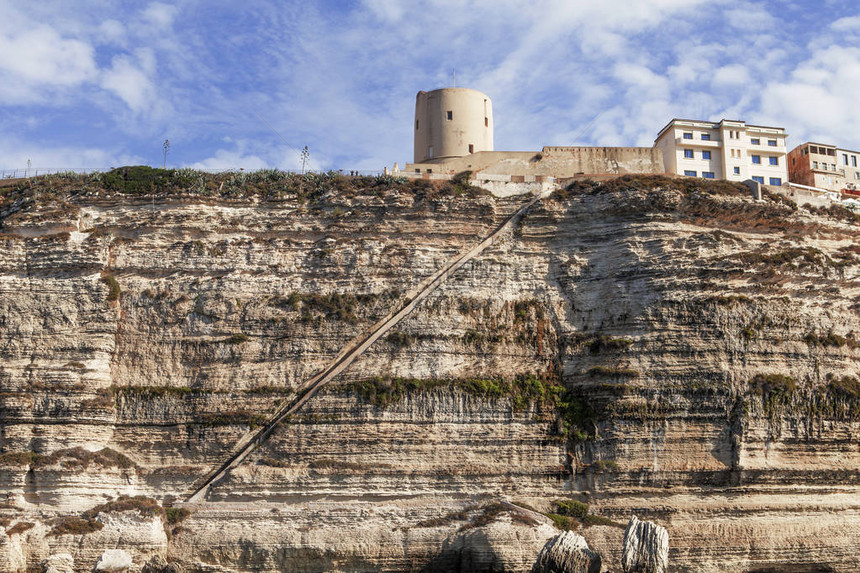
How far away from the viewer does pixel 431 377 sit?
31.0 meters

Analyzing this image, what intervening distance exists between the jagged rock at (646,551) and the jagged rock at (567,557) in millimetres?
889

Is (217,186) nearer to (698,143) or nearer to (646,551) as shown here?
(646,551)

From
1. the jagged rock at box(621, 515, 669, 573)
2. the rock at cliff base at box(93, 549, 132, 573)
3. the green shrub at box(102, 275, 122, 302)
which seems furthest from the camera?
the green shrub at box(102, 275, 122, 302)

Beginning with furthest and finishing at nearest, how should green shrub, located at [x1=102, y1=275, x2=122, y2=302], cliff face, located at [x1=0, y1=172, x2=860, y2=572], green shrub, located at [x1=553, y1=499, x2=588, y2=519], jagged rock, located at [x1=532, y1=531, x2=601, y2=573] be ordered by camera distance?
green shrub, located at [x1=102, y1=275, x2=122, y2=302]
green shrub, located at [x1=553, y1=499, x2=588, y2=519]
cliff face, located at [x1=0, y1=172, x2=860, y2=572]
jagged rock, located at [x1=532, y1=531, x2=601, y2=573]

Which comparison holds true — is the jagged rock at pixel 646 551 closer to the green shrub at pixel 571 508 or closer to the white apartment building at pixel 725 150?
the green shrub at pixel 571 508

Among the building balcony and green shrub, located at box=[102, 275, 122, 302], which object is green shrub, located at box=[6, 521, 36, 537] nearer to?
green shrub, located at box=[102, 275, 122, 302]

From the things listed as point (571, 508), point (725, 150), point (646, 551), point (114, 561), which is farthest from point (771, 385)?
point (114, 561)

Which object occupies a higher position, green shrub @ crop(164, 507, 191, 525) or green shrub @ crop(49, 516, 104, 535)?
green shrub @ crop(164, 507, 191, 525)

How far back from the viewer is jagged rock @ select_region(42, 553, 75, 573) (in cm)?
2664

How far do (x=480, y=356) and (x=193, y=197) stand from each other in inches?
479

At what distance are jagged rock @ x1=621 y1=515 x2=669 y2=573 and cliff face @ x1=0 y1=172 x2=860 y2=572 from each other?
9.71 feet

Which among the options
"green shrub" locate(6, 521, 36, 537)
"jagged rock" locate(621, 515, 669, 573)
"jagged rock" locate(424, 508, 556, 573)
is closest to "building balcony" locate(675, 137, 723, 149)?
"jagged rock" locate(424, 508, 556, 573)

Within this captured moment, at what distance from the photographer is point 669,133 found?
41.0 meters

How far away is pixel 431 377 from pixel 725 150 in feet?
62.6
